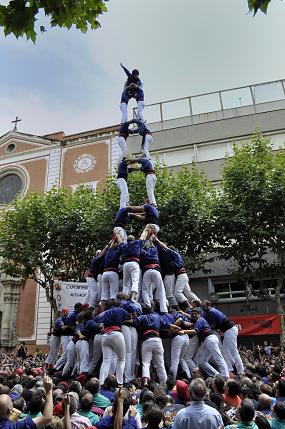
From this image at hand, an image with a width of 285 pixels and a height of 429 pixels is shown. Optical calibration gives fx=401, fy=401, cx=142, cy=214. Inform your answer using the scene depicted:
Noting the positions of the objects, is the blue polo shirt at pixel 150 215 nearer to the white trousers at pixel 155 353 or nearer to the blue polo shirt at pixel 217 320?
the blue polo shirt at pixel 217 320

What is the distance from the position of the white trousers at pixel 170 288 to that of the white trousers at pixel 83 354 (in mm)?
3098

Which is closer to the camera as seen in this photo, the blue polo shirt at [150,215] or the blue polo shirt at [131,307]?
the blue polo shirt at [131,307]

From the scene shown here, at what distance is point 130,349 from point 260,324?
50.4 feet

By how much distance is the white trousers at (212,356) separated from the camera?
10102 millimetres

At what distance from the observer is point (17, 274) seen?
917 inches

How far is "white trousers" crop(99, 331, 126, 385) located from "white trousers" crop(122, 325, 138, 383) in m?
0.40

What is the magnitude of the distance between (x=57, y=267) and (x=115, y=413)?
18073 millimetres

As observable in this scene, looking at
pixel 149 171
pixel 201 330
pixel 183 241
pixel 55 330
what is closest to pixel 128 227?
pixel 183 241

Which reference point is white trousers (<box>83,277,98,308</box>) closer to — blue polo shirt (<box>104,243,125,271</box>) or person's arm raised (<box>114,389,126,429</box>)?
blue polo shirt (<box>104,243,125,271</box>)

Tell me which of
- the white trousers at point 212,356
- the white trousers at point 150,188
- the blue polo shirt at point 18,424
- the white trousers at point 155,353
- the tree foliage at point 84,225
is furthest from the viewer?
the tree foliage at point 84,225

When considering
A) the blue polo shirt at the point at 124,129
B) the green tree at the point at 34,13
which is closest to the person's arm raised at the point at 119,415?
the green tree at the point at 34,13

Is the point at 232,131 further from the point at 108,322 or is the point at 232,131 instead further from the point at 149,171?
the point at 108,322

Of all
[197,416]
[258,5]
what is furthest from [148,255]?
[258,5]

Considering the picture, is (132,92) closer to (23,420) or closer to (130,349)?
(130,349)
